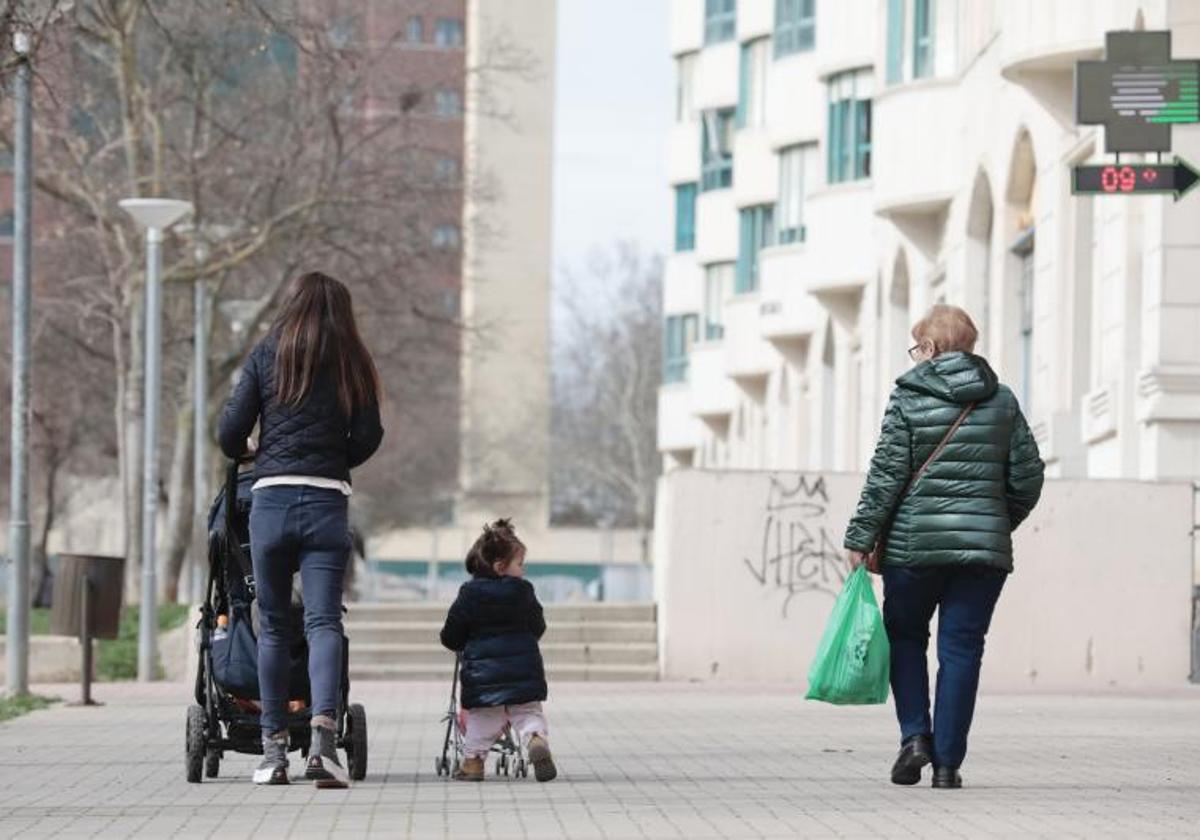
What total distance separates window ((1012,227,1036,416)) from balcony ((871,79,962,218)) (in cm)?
310

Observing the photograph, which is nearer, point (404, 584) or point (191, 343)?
point (191, 343)

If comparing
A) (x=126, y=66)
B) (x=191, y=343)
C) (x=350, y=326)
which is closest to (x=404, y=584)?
(x=191, y=343)

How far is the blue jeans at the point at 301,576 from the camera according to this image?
11602 millimetres

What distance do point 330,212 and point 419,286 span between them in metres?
2.62

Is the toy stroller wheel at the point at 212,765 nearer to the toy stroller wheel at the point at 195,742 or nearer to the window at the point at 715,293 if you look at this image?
the toy stroller wheel at the point at 195,742

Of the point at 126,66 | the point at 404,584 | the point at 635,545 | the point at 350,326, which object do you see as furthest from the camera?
the point at 635,545

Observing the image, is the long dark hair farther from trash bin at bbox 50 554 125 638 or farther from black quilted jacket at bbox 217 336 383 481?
trash bin at bbox 50 554 125 638

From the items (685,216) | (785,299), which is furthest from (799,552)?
(685,216)

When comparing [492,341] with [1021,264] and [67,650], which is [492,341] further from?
[67,650]

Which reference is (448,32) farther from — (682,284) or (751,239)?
(751,239)

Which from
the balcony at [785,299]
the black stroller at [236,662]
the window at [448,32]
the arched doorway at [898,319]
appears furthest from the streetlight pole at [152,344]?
the window at [448,32]

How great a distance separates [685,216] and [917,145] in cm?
3667

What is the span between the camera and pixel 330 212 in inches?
1745

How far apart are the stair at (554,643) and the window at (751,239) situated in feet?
93.4
